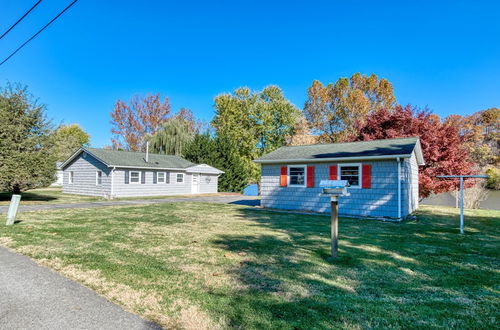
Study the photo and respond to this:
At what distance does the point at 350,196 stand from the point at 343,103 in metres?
25.6

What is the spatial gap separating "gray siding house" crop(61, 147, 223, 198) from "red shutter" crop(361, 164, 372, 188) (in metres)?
16.2

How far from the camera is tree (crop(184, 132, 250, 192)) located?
2875 centimetres

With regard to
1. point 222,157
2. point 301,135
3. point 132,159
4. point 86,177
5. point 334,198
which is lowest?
point 334,198

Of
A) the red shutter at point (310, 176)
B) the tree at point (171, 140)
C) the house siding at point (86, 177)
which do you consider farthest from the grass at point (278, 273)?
the tree at point (171, 140)

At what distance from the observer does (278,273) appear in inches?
179

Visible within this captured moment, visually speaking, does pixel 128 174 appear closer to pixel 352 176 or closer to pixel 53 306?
pixel 352 176

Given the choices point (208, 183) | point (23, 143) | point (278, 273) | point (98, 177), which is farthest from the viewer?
point (208, 183)

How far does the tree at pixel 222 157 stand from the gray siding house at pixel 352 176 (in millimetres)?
13928

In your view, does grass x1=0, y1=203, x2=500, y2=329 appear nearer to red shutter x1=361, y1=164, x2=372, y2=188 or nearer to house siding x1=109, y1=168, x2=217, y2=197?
red shutter x1=361, y1=164, x2=372, y2=188

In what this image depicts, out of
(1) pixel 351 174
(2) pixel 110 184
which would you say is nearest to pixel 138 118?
(2) pixel 110 184

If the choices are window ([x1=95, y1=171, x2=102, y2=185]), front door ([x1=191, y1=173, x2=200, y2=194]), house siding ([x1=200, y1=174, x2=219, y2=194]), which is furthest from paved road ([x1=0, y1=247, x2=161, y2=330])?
house siding ([x1=200, y1=174, x2=219, y2=194])

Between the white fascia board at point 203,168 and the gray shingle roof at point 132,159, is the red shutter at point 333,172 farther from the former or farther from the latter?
the white fascia board at point 203,168

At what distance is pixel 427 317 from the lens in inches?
123

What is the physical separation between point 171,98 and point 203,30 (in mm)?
25358
